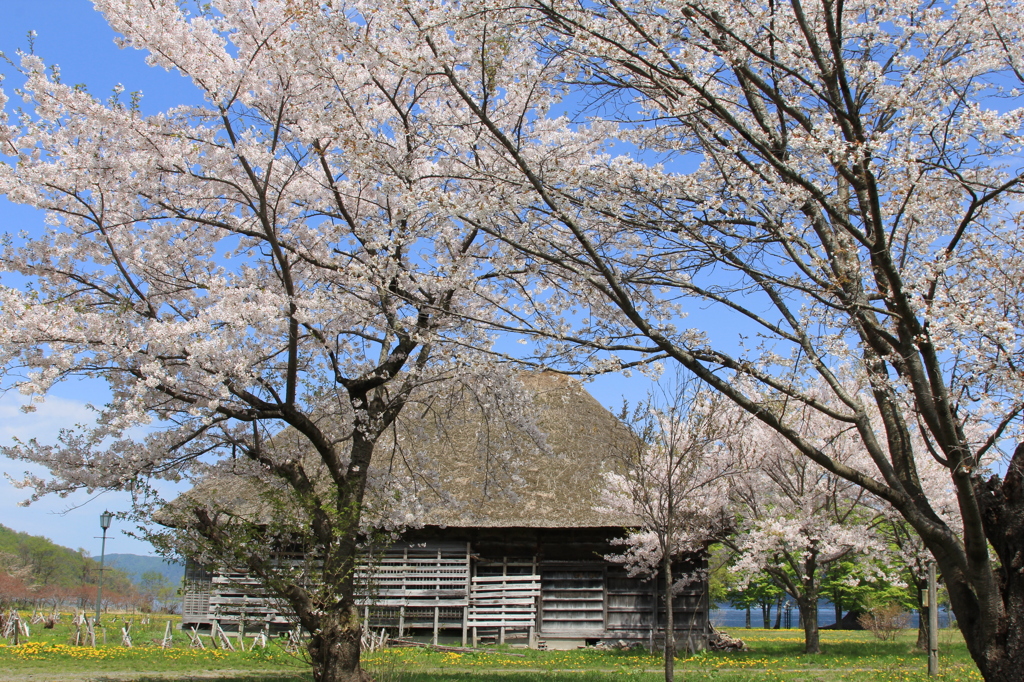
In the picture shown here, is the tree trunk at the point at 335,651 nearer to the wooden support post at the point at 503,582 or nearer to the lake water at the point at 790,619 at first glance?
the wooden support post at the point at 503,582

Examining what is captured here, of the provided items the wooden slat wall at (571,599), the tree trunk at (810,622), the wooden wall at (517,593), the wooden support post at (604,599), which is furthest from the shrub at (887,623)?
the wooden slat wall at (571,599)

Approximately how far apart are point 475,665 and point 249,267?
815 centimetres

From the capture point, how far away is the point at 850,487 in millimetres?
16391

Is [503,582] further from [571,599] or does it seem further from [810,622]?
[810,622]

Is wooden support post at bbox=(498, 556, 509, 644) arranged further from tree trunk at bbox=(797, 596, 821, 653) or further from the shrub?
the shrub

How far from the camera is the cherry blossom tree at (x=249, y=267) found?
298 inches

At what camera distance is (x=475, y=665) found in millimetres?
13383

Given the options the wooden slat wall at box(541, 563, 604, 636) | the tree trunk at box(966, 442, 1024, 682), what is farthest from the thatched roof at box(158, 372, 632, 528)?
the tree trunk at box(966, 442, 1024, 682)

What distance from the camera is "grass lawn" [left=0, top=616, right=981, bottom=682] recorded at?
10.8 metres

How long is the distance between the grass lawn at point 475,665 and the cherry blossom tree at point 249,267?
2357 millimetres

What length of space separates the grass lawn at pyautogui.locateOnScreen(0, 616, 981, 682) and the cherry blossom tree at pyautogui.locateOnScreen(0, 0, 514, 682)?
2.36 meters

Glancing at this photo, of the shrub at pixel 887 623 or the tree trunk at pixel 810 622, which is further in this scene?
the shrub at pixel 887 623

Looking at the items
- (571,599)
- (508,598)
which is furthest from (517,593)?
(571,599)

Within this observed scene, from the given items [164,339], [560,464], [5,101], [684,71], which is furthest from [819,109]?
[560,464]
